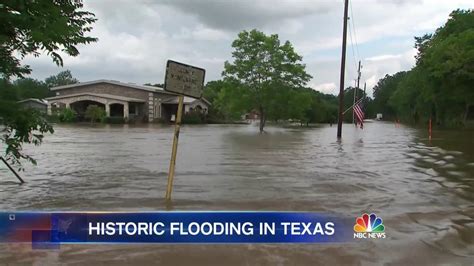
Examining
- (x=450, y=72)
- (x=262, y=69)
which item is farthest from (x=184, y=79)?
(x=450, y=72)

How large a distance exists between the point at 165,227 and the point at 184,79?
11.3ft

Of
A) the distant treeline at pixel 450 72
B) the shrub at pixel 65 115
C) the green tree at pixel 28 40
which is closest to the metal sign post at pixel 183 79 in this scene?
the green tree at pixel 28 40

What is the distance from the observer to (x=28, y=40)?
20.7 ft

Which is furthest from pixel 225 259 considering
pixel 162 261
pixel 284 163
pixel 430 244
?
pixel 284 163

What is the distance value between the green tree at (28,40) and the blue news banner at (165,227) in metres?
2.48

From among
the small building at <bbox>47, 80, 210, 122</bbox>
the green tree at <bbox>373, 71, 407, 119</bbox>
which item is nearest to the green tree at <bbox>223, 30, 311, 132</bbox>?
the small building at <bbox>47, 80, 210, 122</bbox>

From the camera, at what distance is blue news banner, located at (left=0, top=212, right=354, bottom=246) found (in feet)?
14.6

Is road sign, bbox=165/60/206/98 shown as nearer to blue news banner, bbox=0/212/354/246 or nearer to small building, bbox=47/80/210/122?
blue news banner, bbox=0/212/354/246

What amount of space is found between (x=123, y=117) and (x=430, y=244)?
5482 centimetres

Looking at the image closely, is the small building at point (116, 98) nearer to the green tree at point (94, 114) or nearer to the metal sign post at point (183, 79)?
the green tree at point (94, 114)

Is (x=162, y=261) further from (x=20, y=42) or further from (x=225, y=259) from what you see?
(x=20, y=42)

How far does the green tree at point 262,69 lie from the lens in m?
39.8

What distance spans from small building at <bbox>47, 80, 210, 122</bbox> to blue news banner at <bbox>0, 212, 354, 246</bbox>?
55.9 metres

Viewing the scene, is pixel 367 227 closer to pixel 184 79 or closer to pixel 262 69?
pixel 184 79
